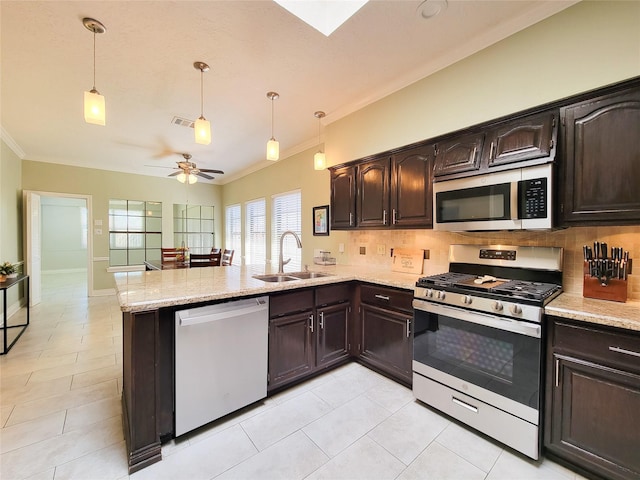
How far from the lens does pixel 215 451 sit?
5.41 ft

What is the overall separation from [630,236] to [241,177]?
632cm

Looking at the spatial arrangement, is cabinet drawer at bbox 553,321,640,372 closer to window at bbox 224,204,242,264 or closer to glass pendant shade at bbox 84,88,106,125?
glass pendant shade at bbox 84,88,106,125

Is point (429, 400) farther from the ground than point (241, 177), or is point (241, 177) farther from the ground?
point (241, 177)

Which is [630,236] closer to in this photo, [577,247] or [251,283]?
[577,247]

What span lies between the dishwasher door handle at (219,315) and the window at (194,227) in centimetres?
581

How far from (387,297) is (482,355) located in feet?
2.66

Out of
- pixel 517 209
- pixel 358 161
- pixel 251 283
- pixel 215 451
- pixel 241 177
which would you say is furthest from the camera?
pixel 241 177

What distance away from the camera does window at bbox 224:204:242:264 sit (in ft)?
22.3

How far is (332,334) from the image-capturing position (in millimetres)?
2570

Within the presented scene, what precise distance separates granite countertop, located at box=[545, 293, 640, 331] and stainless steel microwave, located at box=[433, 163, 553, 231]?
1.58ft

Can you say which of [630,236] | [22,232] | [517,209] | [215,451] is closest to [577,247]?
[630,236]

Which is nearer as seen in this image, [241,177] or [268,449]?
[268,449]

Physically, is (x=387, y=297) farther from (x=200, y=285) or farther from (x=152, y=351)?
(x=152, y=351)

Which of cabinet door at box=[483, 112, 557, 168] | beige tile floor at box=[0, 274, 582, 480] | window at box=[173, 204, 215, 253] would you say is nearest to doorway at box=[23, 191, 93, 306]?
window at box=[173, 204, 215, 253]
